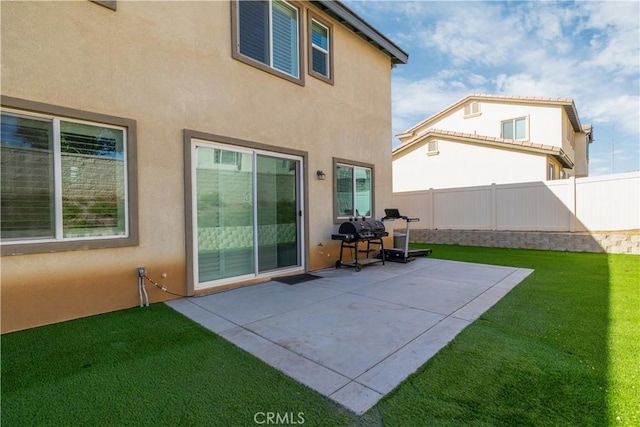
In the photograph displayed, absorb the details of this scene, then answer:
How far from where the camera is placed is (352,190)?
27.4 ft

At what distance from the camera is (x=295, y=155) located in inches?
266

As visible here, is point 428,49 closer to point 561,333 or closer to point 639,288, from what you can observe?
point 639,288

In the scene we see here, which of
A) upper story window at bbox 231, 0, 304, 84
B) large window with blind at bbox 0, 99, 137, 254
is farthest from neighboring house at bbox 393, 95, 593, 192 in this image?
large window with blind at bbox 0, 99, 137, 254

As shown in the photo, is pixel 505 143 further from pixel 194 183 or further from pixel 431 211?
pixel 194 183

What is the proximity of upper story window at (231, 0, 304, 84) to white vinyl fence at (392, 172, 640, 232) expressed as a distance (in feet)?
29.4

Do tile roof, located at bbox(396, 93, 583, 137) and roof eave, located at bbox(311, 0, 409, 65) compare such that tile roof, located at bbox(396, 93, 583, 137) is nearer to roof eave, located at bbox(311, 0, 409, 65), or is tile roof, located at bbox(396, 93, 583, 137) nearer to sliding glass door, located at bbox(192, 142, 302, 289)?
roof eave, located at bbox(311, 0, 409, 65)

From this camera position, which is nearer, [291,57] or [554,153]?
[291,57]

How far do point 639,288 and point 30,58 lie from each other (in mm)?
9783

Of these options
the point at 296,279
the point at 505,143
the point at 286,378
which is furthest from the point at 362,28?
the point at 505,143

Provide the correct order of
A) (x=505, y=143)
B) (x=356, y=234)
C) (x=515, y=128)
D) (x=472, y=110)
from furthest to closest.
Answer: (x=472, y=110), (x=515, y=128), (x=505, y=143), (x=356, y=234)

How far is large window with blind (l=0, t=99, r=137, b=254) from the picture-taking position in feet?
12.1

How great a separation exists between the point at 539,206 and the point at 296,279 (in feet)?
31.6

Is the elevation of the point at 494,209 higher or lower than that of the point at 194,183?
lower

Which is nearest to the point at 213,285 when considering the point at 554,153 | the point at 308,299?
the point at 308,299
